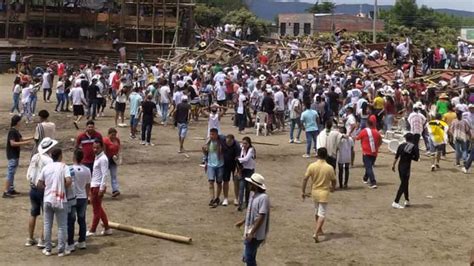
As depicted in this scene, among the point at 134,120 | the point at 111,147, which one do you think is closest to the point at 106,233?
the point at 111,147

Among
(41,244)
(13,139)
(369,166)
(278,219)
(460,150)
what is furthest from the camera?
(460,150)

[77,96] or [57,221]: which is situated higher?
[77,96]

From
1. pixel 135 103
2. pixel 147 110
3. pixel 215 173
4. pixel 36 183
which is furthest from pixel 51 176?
pixel 135 103

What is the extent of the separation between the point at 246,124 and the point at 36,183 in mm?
13713

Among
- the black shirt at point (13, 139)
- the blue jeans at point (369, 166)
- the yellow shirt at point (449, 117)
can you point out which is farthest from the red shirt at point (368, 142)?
the black shirt at point (13, 139)

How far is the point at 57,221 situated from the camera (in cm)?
1041

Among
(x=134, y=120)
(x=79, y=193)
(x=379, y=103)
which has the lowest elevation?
(x=79, y=193)

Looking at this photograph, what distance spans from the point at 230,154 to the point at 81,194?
3693 mm

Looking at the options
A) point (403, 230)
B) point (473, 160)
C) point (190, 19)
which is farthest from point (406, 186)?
point (190, 19)

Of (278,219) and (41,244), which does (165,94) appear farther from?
(41,244)

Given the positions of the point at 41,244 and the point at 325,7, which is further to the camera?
the point at 325,7

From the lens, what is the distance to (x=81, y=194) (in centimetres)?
1067

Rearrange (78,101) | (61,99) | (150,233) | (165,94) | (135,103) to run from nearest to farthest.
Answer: (150,233) → (135,103) → (78,101) → (165,94) → (61,99)

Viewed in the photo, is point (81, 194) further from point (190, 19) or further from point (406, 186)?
point (190, 19)
